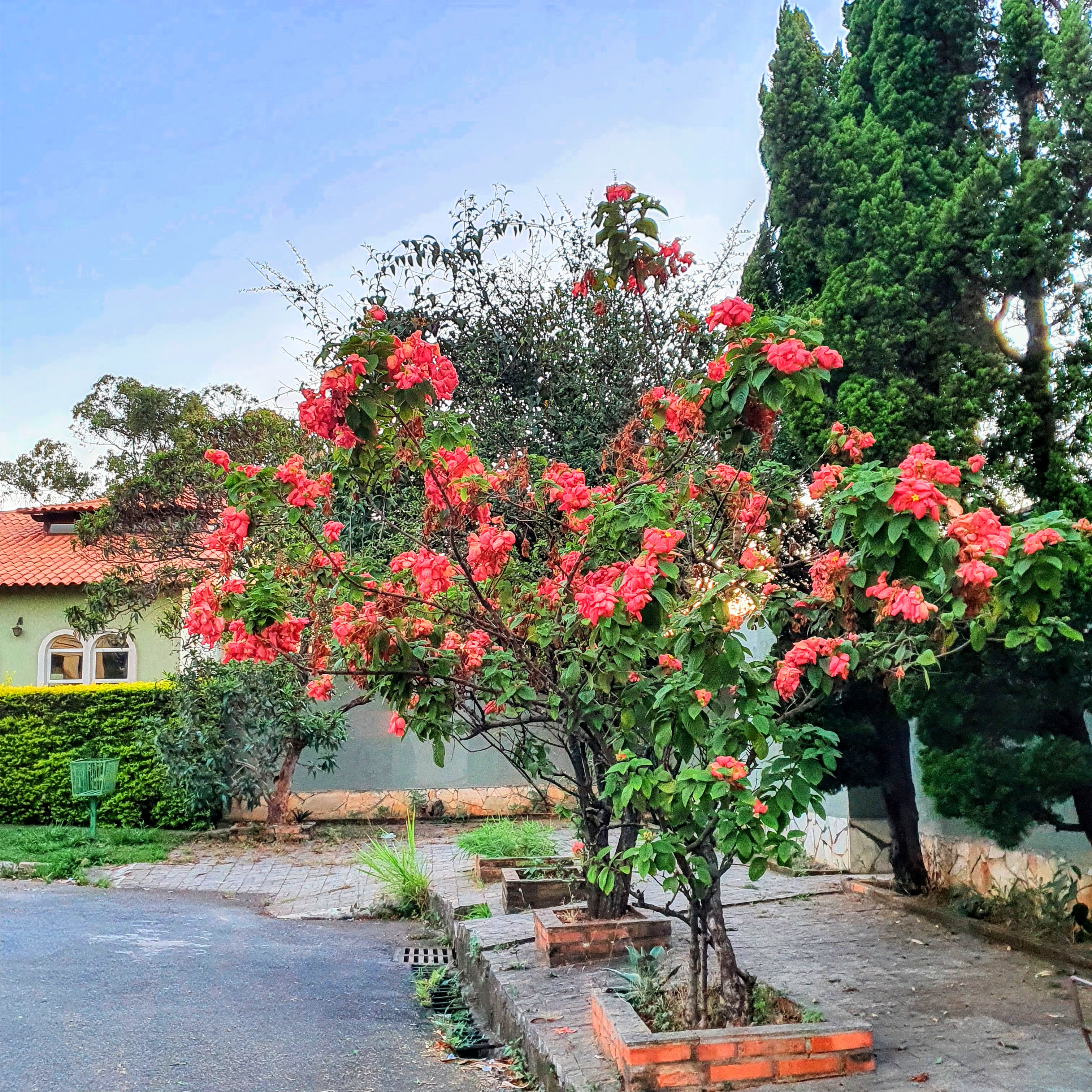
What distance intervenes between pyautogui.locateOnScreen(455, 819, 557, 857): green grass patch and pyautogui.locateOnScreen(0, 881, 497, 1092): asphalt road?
50.4 inches

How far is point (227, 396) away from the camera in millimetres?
26219

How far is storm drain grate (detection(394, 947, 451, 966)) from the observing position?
7.33 m

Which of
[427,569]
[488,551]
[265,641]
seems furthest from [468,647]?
[265,641]

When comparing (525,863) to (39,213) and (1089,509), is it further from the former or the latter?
(39,213)

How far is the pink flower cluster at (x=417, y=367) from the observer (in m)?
4.14

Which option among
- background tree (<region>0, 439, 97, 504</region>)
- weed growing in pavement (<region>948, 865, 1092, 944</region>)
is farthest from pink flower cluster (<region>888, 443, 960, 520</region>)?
background tree (<region>0, 439, 97, 504</region>)

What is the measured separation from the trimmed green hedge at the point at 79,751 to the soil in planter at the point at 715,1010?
11.0m

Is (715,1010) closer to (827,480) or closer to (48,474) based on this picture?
(827,480)

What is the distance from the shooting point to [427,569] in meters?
4.42

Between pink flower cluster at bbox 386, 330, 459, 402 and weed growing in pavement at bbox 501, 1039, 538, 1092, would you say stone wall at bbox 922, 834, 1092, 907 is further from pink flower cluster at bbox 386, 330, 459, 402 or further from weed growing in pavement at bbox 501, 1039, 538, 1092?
pink flower cluster at bbox 386, 330, 459, 402

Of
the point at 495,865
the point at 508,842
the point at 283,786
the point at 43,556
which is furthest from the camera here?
the point at 43,556

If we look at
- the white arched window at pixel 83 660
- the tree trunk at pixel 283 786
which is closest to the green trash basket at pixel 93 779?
the tree trunk at pixel 283 786

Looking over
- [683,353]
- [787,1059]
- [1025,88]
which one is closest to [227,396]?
[683,353]

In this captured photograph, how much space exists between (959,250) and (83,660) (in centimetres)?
1845
